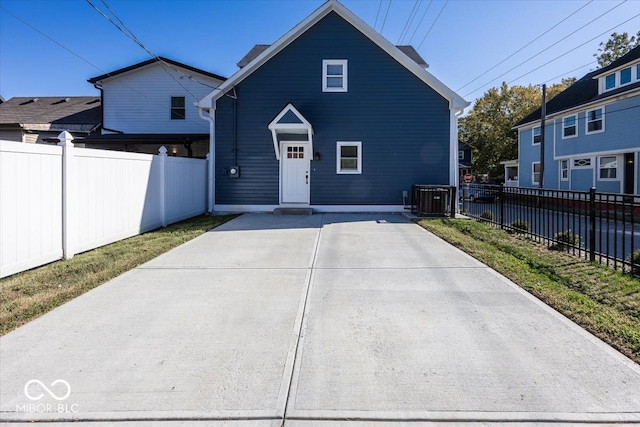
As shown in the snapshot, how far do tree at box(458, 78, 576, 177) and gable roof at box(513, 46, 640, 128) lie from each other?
13042 millimetres

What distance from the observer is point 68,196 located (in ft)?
19.4

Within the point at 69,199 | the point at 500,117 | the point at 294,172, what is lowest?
the point at 69,199

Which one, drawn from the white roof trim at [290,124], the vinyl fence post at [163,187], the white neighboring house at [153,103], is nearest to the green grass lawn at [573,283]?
the white roof trim at [290,124]

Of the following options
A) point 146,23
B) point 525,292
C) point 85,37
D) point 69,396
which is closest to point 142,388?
point 69,396

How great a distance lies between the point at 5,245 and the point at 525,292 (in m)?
6.66

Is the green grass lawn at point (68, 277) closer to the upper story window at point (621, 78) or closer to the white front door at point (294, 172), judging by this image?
the white front door at point (294, 172)

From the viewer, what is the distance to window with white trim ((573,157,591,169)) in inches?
822

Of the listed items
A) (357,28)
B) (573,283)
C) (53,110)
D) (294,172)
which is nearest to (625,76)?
(357,28)

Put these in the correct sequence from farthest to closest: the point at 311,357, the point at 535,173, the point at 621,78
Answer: the point at 535,173 < the point at 621,78 < the point at 311,357

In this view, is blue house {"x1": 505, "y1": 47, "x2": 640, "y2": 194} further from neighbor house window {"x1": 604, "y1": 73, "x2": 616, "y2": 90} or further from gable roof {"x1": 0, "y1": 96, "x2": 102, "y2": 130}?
gable roof {"x1": 0, "y1": 96, "x2": 102, "y2": 130}

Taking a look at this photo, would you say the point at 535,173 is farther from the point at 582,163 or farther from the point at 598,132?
the point at 598,132

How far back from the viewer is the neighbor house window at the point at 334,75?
41.8 ft

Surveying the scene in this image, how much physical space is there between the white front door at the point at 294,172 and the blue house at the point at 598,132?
15980 mm

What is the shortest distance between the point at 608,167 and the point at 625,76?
460 cm
